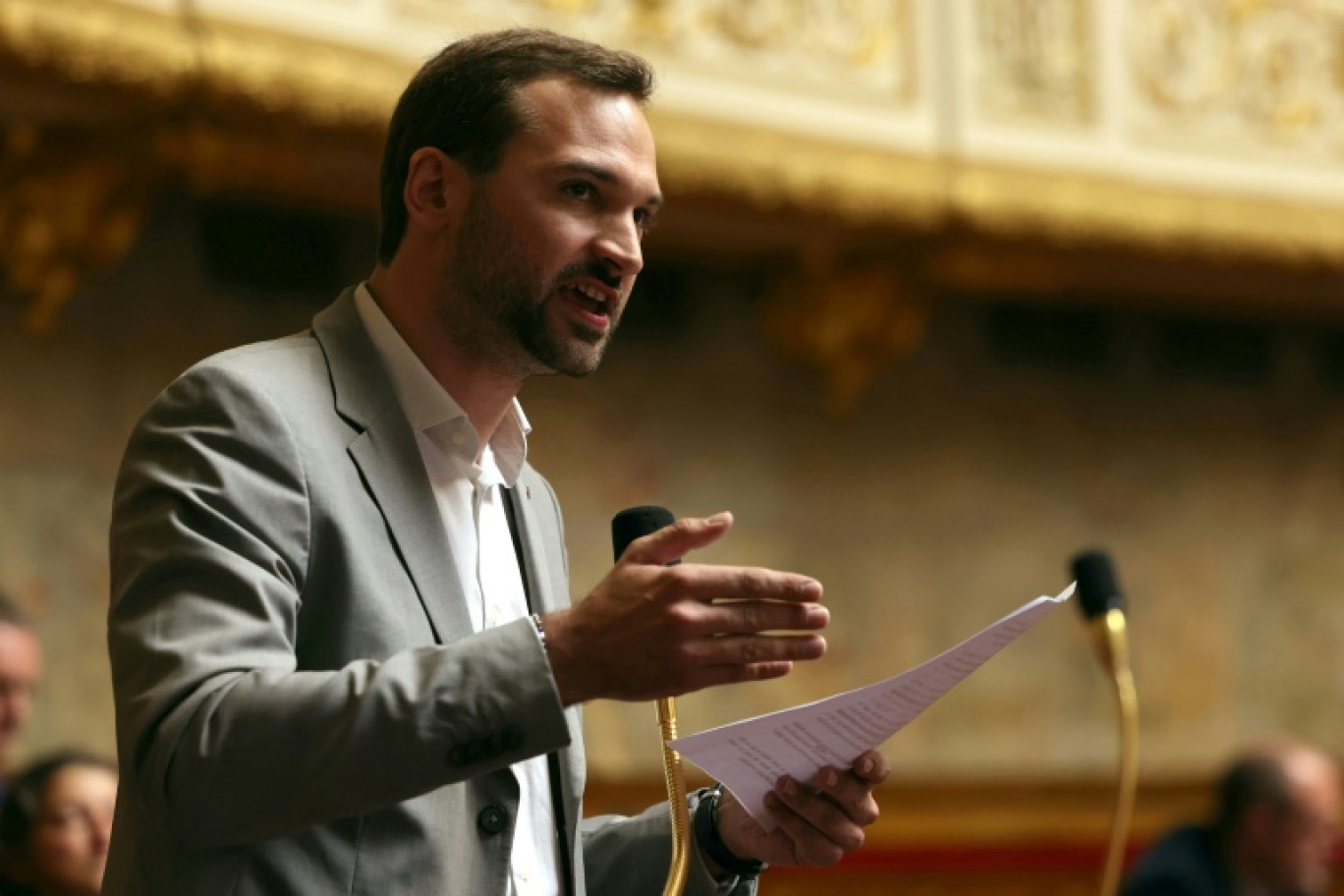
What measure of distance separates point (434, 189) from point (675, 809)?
0.71m

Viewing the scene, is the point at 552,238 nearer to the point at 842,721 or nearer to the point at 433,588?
the point at 433,588

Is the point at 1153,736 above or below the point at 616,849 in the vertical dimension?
below

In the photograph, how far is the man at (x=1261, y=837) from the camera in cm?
527

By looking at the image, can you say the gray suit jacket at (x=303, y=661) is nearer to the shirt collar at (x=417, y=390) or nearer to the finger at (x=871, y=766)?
the shirt collar at (x=417, y=390)

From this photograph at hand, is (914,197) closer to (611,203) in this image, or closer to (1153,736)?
(1153,736)

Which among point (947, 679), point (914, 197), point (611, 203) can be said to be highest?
point (914, 197)

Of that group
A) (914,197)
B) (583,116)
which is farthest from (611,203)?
(914,197)

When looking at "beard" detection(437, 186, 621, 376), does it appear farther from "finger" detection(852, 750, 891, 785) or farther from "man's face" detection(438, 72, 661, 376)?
"finger" detection(852, 750, 891, 785)

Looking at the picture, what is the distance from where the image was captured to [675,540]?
5.49 ft

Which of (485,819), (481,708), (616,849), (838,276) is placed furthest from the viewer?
(838,276)

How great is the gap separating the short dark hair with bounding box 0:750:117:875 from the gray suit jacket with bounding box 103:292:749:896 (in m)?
1.79

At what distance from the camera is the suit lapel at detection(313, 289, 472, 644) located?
76.9 inches

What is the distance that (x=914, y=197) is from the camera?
6.33m

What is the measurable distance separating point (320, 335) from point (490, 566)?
1.01ft
